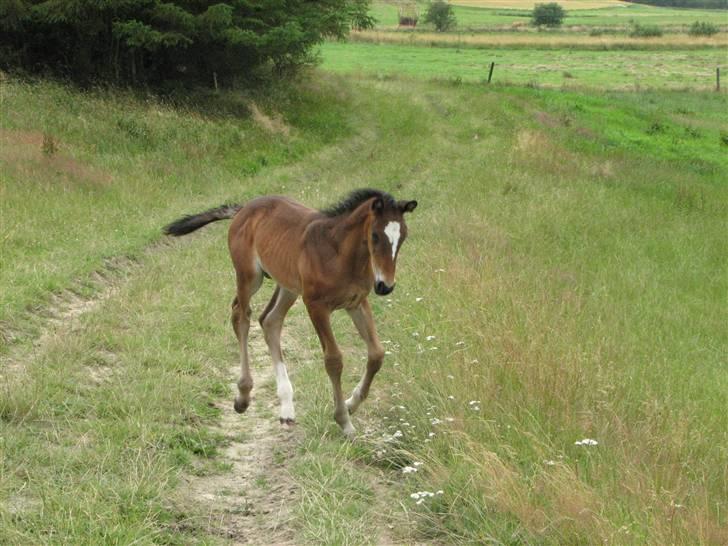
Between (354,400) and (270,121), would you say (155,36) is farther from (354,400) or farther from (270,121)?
(354,400)

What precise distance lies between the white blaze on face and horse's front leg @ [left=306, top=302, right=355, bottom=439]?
88 centimetres

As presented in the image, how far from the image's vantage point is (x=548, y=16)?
286 ft

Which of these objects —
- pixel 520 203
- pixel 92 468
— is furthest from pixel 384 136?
pixel 92 468

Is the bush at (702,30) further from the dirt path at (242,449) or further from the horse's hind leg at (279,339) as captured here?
the horse's hind leg at (279,339)

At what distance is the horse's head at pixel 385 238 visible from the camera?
19.0 feet

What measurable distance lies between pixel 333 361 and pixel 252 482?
1.06 meters

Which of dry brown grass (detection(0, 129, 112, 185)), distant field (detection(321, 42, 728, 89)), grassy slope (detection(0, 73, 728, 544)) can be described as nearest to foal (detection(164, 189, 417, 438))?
grassy slope (detection(0, 73, 728, 544))

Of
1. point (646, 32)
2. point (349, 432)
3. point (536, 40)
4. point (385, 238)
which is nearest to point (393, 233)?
point (385, 238)

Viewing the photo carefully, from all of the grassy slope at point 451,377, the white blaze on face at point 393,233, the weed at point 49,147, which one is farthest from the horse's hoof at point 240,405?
the weed at point 49,147

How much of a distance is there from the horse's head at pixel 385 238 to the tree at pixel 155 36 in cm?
1623

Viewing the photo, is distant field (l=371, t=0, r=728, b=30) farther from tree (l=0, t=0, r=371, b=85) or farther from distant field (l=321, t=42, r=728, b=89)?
tree (l=0, t=0, r=371, b=85)

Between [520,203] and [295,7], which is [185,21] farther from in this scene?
[520,203]

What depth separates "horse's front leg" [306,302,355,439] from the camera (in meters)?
6.44

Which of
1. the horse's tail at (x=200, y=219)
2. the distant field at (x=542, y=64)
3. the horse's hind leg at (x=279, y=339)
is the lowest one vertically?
the distant field at (x=542, y=64)
